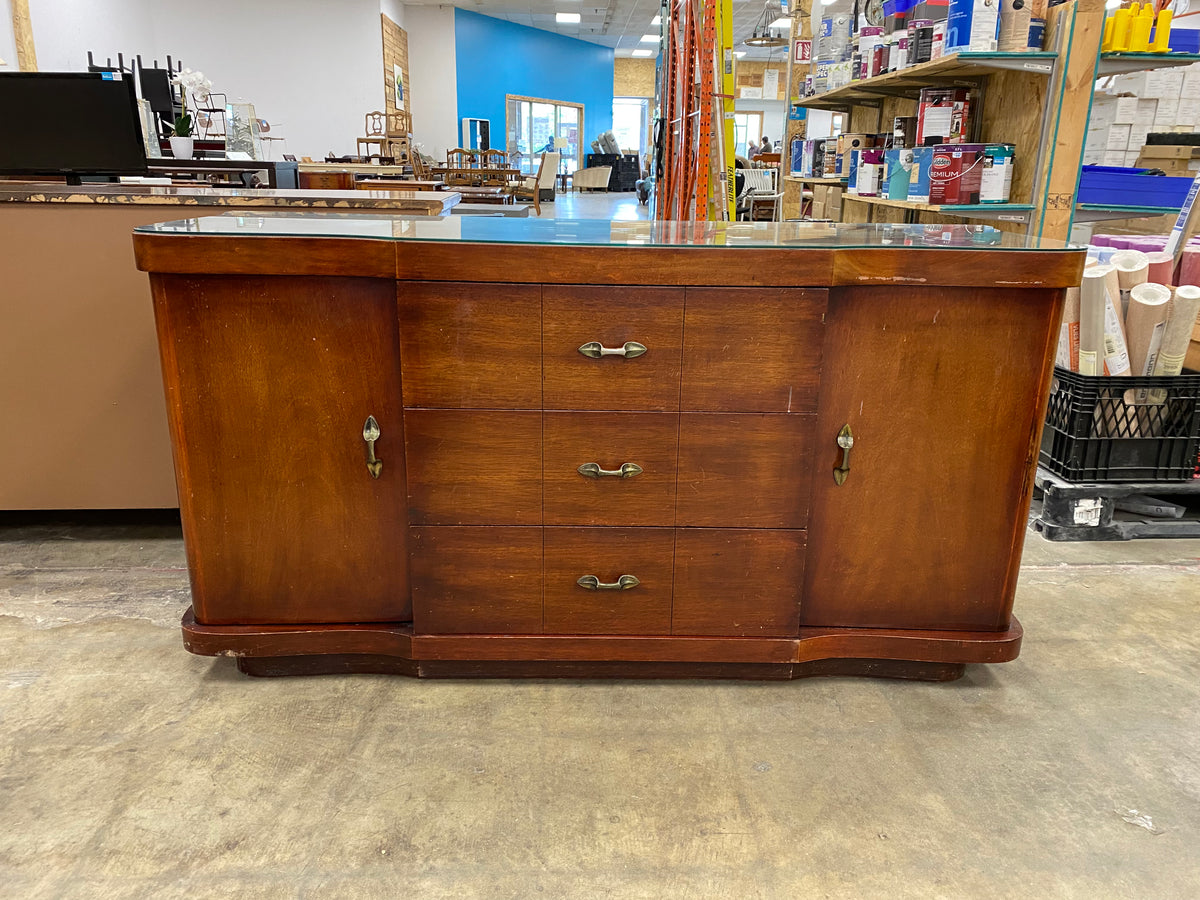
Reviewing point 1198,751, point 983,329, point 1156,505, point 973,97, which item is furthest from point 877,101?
point 1198,751

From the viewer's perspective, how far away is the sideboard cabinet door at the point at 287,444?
153 cm

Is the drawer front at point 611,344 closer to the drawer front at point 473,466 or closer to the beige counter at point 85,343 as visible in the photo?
the drawer front at point 473,466

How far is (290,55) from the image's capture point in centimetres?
1371

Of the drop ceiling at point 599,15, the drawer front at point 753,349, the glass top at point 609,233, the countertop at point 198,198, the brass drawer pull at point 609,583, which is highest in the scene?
the drop ceiling at point 599,15

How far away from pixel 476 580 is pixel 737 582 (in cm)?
50

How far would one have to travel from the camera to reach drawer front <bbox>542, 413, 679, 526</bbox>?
158cm

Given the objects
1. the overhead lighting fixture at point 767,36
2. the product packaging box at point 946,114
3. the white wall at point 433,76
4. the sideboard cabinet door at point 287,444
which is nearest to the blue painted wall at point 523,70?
the white wall at point 433,76

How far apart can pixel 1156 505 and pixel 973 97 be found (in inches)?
74.9

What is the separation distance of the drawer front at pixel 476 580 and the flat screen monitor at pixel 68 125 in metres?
1.95

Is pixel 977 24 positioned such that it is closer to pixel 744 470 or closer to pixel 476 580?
pixel 744 470

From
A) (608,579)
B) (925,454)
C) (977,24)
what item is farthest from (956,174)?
(608,579)

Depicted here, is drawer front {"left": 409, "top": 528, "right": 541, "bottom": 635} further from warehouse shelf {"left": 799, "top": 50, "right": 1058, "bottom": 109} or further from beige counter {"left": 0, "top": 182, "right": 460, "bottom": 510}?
warehouse shelf {"left": 799, "top": 50, "right": 1058, "bottom": 109}

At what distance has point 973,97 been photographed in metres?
3.59

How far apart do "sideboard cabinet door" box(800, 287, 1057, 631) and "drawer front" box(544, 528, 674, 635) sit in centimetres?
29
